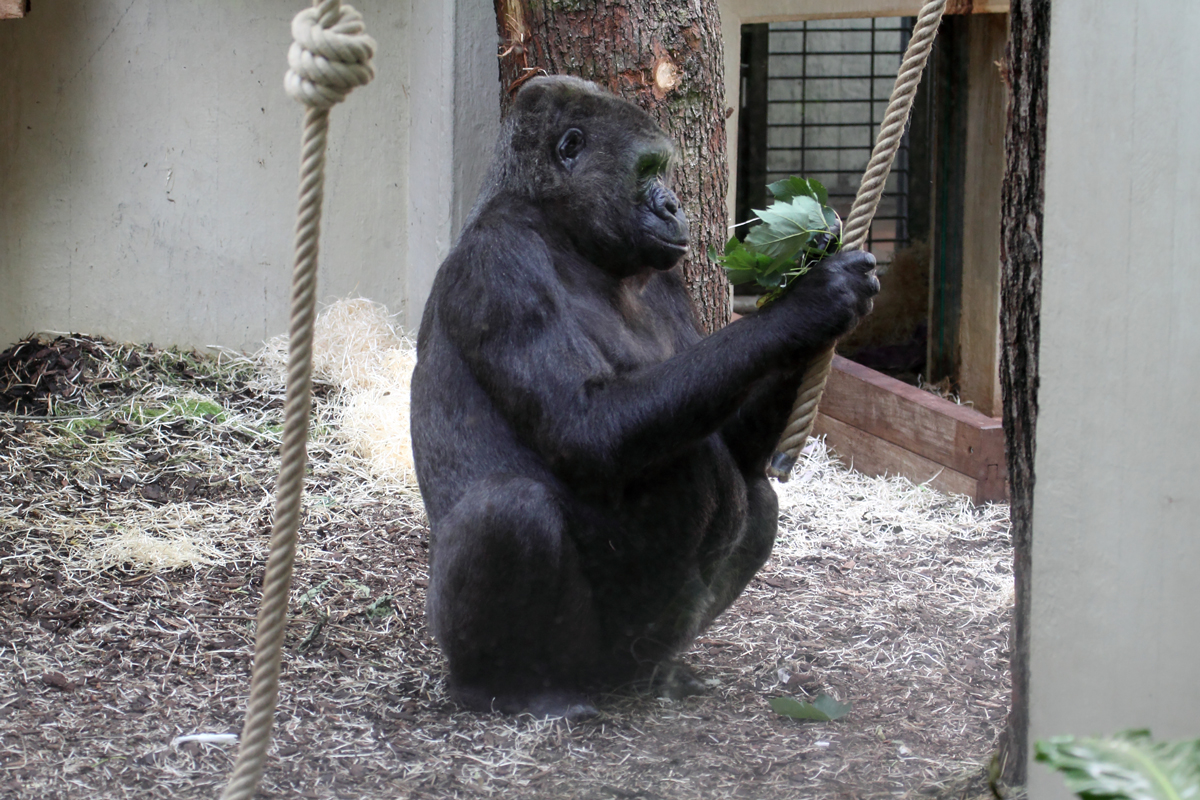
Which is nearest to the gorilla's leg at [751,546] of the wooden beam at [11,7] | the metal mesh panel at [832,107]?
the wooden beam at [11,7]

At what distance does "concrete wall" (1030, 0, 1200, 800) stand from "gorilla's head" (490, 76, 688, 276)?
1258mm

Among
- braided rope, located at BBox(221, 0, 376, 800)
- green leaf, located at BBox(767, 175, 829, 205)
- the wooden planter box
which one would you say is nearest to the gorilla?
green leaf, located at BBox(767, 175, 829, 205)

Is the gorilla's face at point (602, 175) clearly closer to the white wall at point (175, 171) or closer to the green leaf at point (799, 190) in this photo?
the green leaf at point (799, 190)

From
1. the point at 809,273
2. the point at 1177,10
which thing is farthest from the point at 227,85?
the point at 1177,10

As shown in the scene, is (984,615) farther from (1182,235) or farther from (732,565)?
(1182,235)

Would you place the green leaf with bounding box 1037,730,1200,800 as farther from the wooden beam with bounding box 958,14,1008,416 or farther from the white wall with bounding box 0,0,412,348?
the white wall with bounding box 0,0,412,348

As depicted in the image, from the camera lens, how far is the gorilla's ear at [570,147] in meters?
3.22

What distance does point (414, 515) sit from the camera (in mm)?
4820

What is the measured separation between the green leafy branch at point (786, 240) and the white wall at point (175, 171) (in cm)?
413

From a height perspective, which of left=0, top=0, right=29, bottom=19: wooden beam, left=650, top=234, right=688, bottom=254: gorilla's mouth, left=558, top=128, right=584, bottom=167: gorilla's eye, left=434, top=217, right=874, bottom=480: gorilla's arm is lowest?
left=434, top=217, right=874, bottom=480: gorilla's arm

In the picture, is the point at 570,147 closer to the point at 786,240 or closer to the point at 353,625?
the point at 786,240

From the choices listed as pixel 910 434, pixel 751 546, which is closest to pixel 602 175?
pixel 751 546

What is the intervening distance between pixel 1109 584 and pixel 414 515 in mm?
3260

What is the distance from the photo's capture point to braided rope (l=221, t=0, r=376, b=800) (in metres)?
1.83
